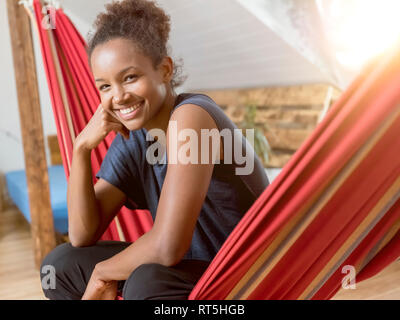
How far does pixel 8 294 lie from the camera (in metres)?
1.94

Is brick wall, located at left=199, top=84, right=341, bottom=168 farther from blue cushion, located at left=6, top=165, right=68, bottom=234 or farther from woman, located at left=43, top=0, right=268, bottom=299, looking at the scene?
woman, located at left=43, top=0, right=268, bottom=299

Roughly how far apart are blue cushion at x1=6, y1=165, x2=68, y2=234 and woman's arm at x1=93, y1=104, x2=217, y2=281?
1512mm

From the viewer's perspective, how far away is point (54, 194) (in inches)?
96.4

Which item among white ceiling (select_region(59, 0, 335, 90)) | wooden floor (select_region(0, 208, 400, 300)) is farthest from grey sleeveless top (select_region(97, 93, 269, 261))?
white ceiling (select_region(59, 0, 335, 90))

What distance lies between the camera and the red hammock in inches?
27.0

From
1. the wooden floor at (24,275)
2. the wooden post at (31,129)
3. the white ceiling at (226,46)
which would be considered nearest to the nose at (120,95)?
the wooden floor at (24,275)

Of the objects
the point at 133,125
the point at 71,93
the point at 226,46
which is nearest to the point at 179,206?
the point at 133,125

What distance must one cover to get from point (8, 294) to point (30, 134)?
0.67m

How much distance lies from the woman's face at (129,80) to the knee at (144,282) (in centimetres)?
27

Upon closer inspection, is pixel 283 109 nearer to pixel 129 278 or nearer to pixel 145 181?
pixel 145 181

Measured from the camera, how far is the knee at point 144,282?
0.81m

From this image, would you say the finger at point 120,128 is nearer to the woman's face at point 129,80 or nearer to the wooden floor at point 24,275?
the woman's face at point 129,80

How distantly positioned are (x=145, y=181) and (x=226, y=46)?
7.43 ft
